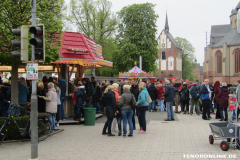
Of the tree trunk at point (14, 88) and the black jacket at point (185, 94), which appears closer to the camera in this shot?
the tree trunk at point (14, 88)

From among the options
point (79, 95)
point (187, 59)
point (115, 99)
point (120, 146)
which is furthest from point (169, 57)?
point (120, 146)

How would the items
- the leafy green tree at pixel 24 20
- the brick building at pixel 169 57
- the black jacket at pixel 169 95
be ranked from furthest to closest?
the brick building at pixel 169 57 → the black jacket at pixel 169 95 → the leafy green tree at pixel 24 20

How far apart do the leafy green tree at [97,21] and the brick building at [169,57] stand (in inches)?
1466

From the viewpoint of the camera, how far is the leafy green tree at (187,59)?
250 ft

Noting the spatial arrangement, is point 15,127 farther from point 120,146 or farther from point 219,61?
point 219,61

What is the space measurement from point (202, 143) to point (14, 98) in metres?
6.08

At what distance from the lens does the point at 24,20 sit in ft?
26.1

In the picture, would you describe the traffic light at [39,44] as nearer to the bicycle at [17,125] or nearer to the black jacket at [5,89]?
the bicycle at [17,125]

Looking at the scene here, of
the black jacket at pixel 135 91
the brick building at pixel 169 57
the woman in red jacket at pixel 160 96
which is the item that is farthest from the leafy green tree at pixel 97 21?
the brick building at pixel 169 57

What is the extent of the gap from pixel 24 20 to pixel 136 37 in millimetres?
31278

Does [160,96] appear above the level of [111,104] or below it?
below

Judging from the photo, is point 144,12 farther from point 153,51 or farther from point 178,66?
point 178,66

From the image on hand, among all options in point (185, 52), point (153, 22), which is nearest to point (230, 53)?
point (185, 52)

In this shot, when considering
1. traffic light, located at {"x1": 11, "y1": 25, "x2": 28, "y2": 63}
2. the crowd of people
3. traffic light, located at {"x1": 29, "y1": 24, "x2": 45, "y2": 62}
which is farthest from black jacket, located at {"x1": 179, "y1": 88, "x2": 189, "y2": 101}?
traffic light, located at {"x1": 11, "y1": 25, "x2": 28, "y2": 63}
